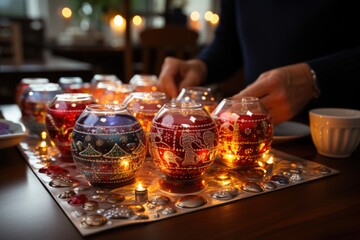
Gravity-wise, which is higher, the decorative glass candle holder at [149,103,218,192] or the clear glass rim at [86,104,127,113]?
the clear glass rim at [86,104,127,113]

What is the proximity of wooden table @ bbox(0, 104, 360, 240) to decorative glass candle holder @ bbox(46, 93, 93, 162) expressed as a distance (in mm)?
87

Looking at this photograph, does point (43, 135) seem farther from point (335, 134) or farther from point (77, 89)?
point (335, 134)

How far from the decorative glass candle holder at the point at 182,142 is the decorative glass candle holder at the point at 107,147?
27 millimetres

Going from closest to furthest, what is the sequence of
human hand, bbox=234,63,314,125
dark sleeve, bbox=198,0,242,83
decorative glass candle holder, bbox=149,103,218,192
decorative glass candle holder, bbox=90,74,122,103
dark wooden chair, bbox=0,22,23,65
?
decorative glass candle holder, bbox=149,103,218,192
human hand, bbox=234,63,314,125
decorative glass candle holder, bbox=90,74,122,103
dark sleeve, bbox=198,0,242,83
dark wooden chair, bbox=0,22,23,65

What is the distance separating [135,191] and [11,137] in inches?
11.2

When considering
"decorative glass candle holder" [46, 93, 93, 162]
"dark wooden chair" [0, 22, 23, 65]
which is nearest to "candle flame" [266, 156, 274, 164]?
"decorative glass candle holder" [46, 93, 93, 162]

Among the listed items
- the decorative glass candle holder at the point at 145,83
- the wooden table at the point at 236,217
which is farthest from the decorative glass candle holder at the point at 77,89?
the wooden table at the point at 236,217

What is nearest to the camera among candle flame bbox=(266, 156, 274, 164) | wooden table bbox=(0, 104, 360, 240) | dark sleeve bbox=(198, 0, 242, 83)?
wooden table bbox=(0, 104, 360, 240)

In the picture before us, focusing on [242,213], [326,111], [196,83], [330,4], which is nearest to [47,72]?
[196,83]

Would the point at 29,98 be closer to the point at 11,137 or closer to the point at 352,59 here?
the point at 11,137

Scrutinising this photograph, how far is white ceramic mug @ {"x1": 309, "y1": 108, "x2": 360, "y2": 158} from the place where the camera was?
2.05 ft

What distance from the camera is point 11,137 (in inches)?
24.8

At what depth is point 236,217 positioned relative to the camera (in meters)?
0.43

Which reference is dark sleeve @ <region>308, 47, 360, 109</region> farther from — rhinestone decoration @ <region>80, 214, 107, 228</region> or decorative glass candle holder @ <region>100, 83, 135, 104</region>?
rhinestone decoration @ <region>80, 214, 107, 228</region>
